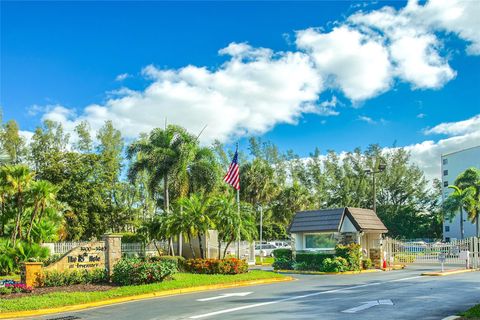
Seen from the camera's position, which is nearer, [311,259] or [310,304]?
[310,304]

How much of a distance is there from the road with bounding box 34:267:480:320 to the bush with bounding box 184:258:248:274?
4.50 metres

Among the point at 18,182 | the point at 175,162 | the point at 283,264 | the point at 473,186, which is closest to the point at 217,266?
the point at 283,264

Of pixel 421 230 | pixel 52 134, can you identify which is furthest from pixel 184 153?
pixel 421 230

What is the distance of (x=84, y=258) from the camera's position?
22.1 metres

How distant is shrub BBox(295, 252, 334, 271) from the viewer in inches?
1284

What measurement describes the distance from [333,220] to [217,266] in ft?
34.9

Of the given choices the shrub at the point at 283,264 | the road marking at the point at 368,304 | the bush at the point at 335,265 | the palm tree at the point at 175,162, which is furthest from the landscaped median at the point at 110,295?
the palm tree at the point at 175,162

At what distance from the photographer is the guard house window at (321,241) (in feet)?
112

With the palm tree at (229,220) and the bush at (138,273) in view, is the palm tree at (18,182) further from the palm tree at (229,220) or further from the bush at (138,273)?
the bush at (138,273)

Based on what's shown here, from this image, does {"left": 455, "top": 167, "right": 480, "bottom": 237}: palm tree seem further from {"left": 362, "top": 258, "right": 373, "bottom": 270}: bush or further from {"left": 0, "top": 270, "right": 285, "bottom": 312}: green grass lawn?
{"left": 0, "top": 270, "right": 285, "bottom": 312}: green grass lawn

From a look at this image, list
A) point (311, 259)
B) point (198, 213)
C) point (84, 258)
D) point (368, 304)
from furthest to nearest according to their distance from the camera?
point (311, 259) → point (198, 213) → point (84, 258) → point (368, 304)

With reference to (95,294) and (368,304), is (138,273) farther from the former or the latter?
(368,304)

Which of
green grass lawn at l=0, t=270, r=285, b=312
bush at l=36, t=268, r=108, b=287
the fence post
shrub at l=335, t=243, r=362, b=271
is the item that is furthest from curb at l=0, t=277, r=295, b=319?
shrub at l=335, t=243, r=362, b=271

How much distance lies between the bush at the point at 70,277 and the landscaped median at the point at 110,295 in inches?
79.1
